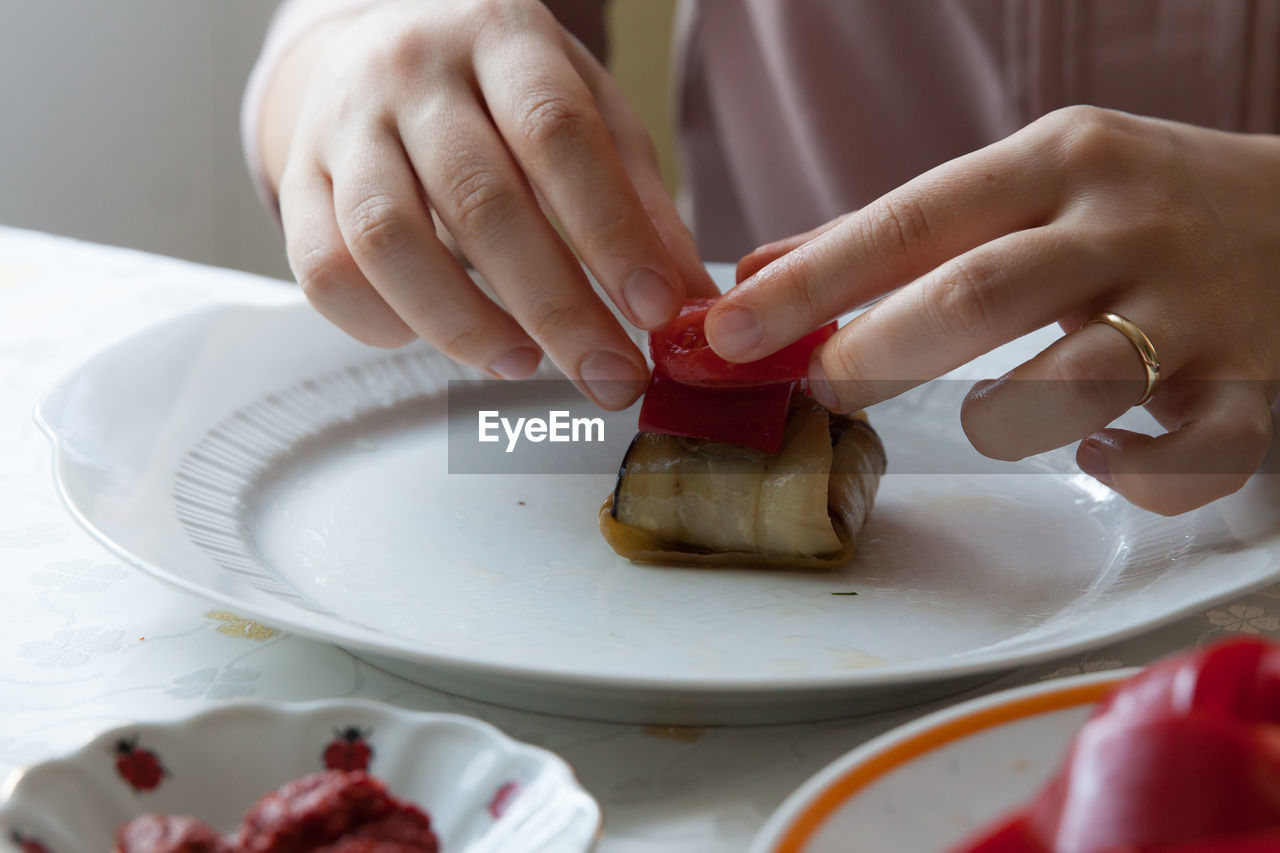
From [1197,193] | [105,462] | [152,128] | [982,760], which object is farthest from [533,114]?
[152,128]

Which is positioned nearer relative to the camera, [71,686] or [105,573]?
[71,686]

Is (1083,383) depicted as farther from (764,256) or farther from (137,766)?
(137,766)

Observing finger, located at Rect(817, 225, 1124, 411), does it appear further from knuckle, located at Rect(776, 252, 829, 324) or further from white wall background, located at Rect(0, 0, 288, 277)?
white wall background, located at Rect(0, 0, 288, 277)

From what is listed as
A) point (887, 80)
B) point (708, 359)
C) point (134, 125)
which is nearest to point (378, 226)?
point (708, 359)

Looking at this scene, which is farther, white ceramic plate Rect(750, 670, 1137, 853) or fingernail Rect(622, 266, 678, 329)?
fingernail Rect(622, 266, 678, 329)

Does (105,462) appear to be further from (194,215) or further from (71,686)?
(194,215)

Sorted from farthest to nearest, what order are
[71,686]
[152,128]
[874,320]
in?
[152,128]
[874,320]
[71,686]

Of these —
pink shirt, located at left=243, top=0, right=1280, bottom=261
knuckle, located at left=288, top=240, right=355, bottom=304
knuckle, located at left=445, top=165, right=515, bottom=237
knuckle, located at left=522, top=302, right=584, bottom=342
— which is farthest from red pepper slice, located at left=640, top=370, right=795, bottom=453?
pink shirt, located at left=243, top=0, right=1280, bottom=261

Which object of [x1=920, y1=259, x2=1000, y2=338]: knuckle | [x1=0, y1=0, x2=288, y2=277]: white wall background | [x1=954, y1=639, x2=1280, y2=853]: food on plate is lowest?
[x1=0, y1=0, x2=288, y2=277]: white wall background
